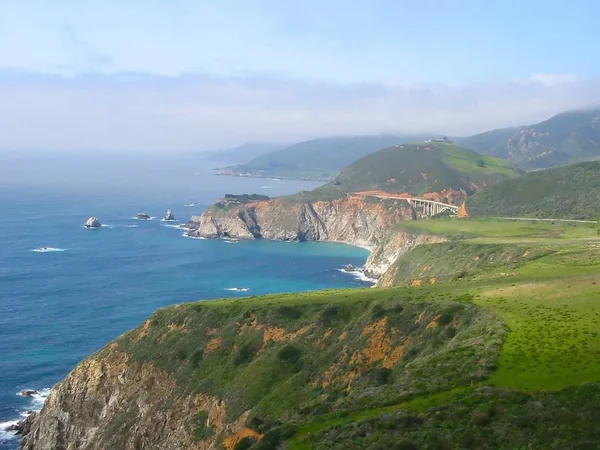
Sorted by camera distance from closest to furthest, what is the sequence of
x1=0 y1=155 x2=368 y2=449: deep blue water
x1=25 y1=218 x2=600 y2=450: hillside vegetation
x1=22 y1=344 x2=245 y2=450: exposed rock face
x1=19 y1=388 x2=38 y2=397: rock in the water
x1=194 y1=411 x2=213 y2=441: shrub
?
x1=25 y1=218 x2=600 y2=450: hillside vegetation < x1=194 y1=411 x2=213 y2=441: shrub < x1=22 y1=344 x2=245 y2=450: exposed rock face < x1=19 y1=388 x2=38 y2=397: rock in the water < x1=0 y1=155 x2=368 y2=449: deep blue water

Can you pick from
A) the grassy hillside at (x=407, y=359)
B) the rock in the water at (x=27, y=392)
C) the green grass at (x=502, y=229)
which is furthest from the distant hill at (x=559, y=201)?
the rock in the water at (x=27, y=392)

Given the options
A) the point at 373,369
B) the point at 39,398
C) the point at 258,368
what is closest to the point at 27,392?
the point at 39,398

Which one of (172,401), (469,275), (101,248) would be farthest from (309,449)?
(101,248)

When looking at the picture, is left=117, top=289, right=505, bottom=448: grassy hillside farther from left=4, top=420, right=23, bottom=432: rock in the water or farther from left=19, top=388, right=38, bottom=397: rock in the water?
left=19, top=388, right=38, bottom=397: rock in the water

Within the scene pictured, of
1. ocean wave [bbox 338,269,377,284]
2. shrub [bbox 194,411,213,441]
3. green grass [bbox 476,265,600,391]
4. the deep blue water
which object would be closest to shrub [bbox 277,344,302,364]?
shrub [bbox 194,411,213,441]

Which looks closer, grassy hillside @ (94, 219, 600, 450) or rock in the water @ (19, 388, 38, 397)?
grassy hillside @ (94, 219, 600, 450)

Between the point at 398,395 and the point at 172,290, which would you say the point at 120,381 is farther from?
the point at 172,290

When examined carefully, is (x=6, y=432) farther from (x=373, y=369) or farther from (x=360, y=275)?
(x=360, y=275)

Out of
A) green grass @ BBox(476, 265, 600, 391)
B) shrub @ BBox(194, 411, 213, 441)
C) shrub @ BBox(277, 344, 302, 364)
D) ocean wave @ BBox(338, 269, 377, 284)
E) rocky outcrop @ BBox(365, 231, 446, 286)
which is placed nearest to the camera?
green grass @ BBox(476, 265, 600, 391)

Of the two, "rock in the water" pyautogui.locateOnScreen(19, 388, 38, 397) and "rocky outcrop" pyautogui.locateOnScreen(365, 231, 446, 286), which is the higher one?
"rocky outcrop" pyautogui.locateOnScreen(365, 231, 446, 286)
